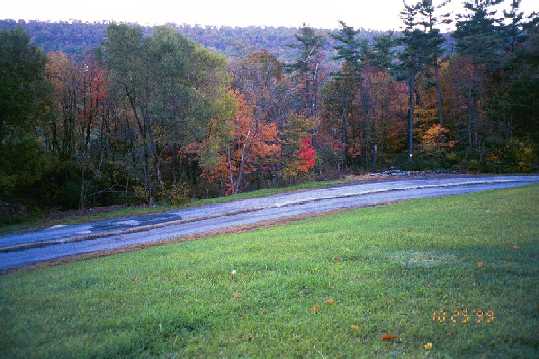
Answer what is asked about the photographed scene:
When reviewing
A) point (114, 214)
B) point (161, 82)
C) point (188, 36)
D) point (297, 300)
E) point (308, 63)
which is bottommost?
point (114, 214)

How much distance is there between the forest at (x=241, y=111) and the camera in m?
26.6

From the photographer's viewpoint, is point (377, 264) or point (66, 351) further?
point (377, 264)

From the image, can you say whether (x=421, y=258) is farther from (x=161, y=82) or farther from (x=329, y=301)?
(x=161, y=82)

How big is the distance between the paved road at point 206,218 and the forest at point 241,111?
5.18m

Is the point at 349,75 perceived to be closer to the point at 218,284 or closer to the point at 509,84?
the point at 509,84

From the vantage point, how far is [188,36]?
34.8 metres

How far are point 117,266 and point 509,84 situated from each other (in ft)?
135

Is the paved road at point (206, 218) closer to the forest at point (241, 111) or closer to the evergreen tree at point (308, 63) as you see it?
the forest at point (241, 111)

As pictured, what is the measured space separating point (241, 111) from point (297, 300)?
100 feet

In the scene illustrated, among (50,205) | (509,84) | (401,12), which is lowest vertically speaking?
(50,205)

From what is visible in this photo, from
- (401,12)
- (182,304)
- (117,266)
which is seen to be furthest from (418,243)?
(401,12)

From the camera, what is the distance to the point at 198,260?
10398 mm

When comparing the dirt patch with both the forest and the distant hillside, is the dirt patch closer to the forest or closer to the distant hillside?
the forest
